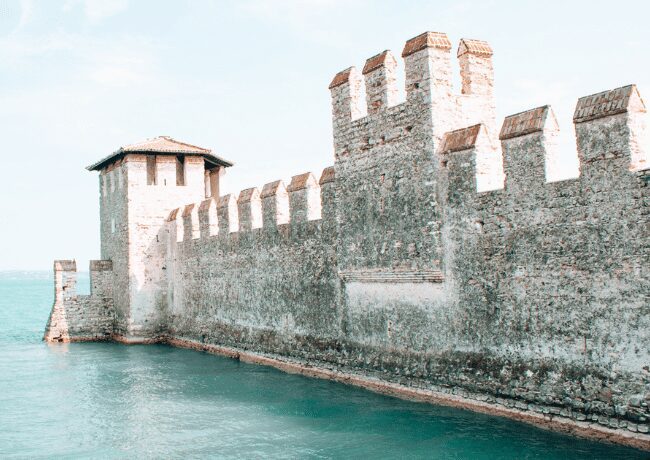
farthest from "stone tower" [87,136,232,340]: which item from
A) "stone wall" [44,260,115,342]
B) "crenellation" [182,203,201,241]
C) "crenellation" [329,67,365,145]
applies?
"crenellation" [329,67,365,145]

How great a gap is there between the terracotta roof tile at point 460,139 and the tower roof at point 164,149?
1334cm

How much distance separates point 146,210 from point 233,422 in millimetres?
12620

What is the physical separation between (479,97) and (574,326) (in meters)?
4.59

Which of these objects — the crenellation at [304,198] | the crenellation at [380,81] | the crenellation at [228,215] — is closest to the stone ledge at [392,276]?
the crenellation at [304,198]

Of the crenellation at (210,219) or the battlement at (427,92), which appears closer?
the battlement at (427,92)

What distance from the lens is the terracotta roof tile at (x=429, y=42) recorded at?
10.9 m

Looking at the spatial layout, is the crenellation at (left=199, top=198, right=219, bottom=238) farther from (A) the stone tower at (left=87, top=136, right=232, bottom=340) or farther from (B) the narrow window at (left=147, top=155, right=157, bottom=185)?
(B) the narrow window at (left=147, top=155, right=157, bottom=185)

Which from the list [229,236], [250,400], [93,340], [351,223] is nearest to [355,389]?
[250,400]

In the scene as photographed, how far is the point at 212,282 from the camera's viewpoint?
19.1 metres

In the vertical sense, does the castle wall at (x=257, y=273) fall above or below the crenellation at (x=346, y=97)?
below

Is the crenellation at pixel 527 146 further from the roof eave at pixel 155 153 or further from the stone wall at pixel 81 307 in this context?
the stone wall at pixel 81 307

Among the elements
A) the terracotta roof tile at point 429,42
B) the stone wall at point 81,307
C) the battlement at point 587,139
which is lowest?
the stone wall at point 81,307

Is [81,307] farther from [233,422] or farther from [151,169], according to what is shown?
[233,422]

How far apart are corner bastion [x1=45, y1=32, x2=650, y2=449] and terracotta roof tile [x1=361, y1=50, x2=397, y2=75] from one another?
31mm
